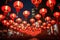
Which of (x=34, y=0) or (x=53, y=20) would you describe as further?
(x=53, y=20)

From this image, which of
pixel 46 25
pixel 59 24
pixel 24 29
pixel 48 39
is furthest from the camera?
pixel 24 29

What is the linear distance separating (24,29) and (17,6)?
18.3 metres

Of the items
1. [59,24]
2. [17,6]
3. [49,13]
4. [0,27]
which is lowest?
[0,27]

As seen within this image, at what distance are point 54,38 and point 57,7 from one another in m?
5.66

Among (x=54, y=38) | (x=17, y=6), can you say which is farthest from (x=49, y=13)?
(x=17, y=6)

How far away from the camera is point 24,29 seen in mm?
27594

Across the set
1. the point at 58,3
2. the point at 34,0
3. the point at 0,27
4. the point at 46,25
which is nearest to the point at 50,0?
the point at 34,0

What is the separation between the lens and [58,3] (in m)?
15.0

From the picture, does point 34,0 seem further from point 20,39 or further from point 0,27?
point 0,27

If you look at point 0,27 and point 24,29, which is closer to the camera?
point 0,27

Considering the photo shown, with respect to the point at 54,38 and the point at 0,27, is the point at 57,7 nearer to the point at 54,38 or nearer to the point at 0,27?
the point at 54,38

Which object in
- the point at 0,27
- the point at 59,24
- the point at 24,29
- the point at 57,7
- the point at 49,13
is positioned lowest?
the point at 24,29

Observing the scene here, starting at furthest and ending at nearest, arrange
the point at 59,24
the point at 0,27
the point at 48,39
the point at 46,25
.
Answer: the point at 0,27
the point at 46,25
the point at 59,24
the point at 48,39

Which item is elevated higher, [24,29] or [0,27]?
[0,27]
